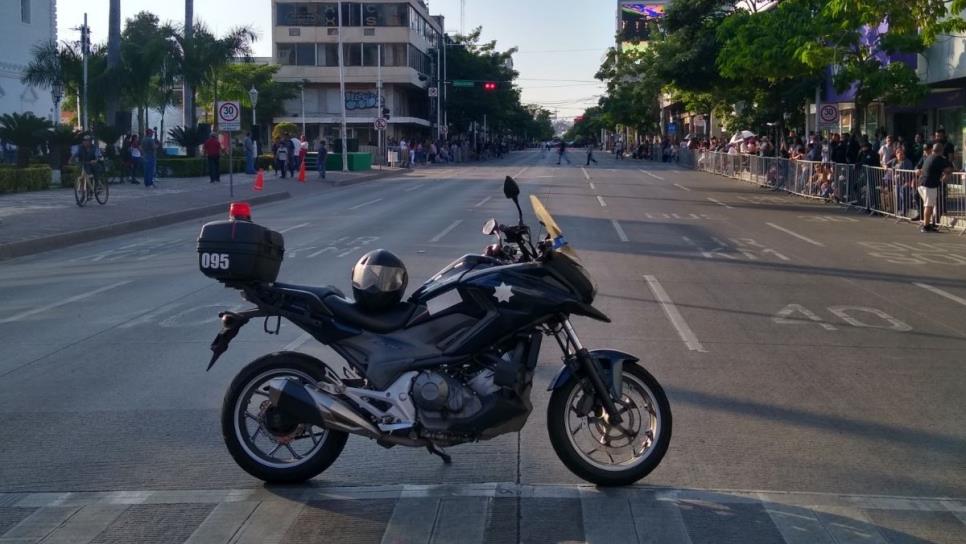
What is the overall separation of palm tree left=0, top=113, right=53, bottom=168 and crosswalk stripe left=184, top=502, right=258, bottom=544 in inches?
1283

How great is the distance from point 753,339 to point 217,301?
19.6ft

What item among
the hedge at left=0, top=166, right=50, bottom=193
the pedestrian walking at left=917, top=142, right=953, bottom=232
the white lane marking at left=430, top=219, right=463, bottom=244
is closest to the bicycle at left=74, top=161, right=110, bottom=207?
the hedge at left=0, top=166, right=50, bottom=193

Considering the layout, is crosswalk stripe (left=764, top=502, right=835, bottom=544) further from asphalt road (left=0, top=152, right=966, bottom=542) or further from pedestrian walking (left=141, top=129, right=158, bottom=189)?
pedestrian walking (left=141, top=129, right=158, bottom=189)

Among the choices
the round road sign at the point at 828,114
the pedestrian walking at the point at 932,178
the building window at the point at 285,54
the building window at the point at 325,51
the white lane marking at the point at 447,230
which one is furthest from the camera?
the building window at the point at 285,54

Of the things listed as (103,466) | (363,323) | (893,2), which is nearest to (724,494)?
(363,323)

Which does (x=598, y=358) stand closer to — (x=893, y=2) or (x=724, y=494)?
(x=724, y=494)

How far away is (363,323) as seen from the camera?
5.74 m

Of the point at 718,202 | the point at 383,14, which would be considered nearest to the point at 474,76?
the point at 383,14

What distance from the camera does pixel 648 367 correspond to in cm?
897

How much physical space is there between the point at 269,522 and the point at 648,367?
4280 millimetres

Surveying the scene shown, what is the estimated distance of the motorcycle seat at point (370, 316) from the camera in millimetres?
5738

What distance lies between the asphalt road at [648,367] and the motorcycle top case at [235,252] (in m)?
1.20

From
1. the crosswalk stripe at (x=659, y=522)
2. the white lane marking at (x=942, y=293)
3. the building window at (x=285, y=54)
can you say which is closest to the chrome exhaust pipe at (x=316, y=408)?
the crosswalk stripe at (x=659, y=522)

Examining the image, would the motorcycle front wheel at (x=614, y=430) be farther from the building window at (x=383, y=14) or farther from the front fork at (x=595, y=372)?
the building window at (x=383, y=14)
